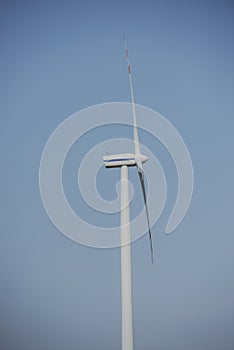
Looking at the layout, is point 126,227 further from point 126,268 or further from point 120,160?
point 120,160

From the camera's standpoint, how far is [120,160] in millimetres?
9219

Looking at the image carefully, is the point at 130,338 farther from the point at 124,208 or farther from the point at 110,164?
the point at 110,164

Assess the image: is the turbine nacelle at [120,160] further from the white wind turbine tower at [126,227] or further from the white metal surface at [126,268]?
the white metal surface at [126,268]

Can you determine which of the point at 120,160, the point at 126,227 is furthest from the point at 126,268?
the point at 120,160

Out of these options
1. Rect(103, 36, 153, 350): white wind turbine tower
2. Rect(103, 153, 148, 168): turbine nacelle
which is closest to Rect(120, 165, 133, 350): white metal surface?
Rect(103, 36, 153, 350): white wind turbine tower

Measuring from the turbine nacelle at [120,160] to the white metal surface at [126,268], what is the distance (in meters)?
0.12

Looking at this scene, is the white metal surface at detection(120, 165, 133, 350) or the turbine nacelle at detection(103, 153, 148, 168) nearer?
the white metal surface at detection(120, 165, 133, 350)

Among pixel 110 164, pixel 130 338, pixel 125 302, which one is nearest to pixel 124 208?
pixel 110 164

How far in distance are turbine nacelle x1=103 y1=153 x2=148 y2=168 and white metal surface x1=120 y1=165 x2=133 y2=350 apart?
117 mm

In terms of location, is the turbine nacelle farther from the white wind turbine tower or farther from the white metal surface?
the white metal surface

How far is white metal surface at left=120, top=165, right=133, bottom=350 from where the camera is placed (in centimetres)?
768

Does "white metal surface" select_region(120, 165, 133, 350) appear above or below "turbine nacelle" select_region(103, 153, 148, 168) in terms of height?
below

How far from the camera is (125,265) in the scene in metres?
8.12

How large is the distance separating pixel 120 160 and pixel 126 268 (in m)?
2.24
